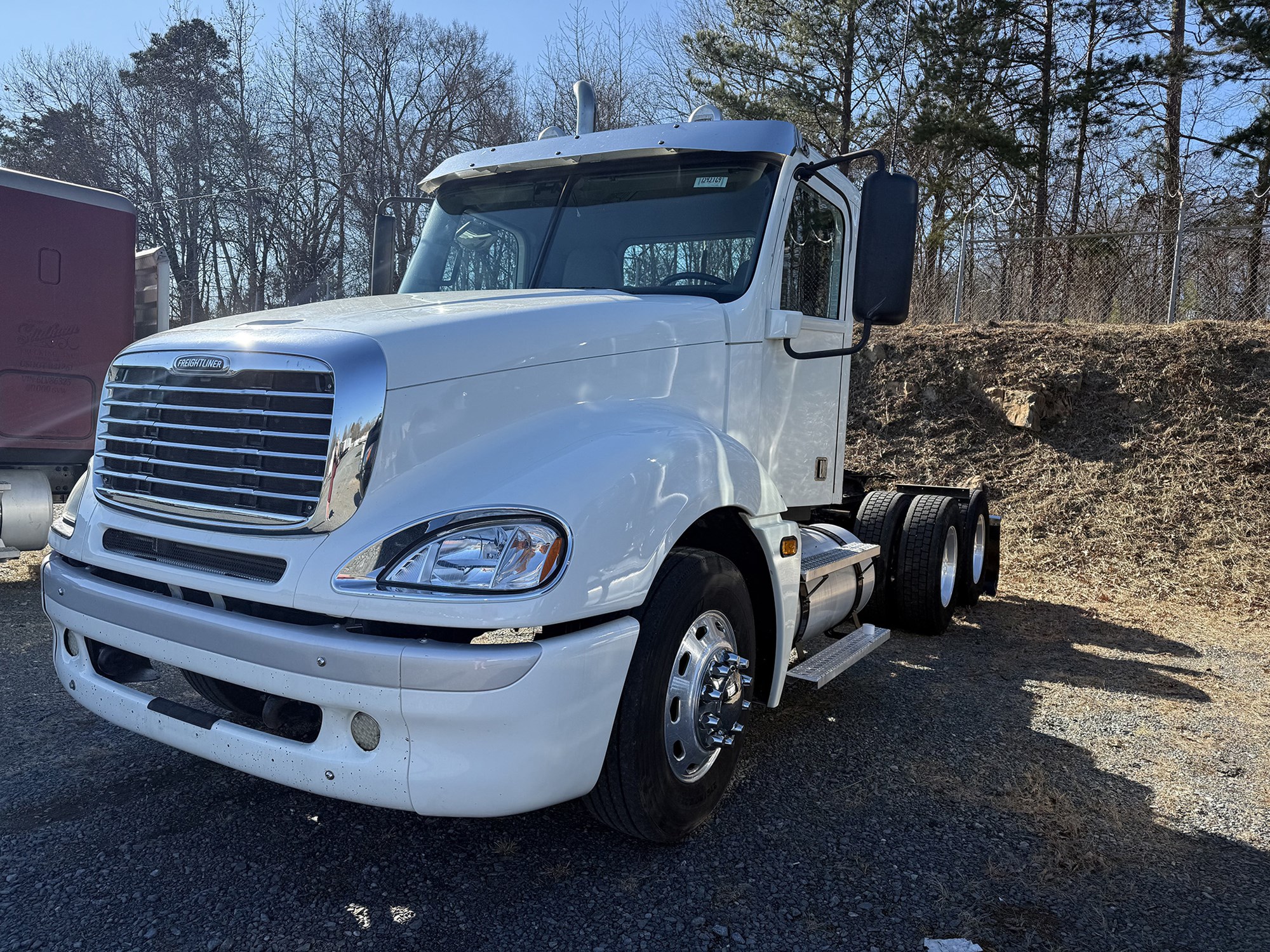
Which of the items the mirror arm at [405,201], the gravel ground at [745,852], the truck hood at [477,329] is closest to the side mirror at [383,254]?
the mirror arm at [405,201]

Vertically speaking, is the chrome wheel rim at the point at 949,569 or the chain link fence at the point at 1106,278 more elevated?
the chain link fence at the point at 1106,278

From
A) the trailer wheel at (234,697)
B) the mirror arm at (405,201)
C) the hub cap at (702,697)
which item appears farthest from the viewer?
the mirror arm at (405,201)

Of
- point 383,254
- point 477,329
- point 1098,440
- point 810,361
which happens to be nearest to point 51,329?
point 383,254

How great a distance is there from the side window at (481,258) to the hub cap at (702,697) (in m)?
1.84

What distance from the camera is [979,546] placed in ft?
24.1

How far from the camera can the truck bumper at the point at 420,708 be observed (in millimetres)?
2328

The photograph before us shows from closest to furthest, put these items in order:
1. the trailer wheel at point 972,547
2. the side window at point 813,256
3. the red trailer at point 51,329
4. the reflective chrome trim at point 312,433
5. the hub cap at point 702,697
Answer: the reflective chrome trim at point 312,433
the hub cap at point 702,697
the side window at point 813,256
the red trailer at point 51,329
the trailer wheel at point 972,547

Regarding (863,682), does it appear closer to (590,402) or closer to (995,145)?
(590,402)

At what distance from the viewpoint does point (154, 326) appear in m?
8.00

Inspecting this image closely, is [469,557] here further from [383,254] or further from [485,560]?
[383,254]

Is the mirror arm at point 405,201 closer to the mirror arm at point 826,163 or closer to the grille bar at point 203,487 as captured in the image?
the mirror arm at point 826,163

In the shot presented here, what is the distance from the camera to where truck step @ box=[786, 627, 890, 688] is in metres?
Result: 3.87

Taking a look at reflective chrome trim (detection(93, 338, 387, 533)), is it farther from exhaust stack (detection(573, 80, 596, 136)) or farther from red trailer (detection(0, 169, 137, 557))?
red trailer (detection(0, 169, 137, 557))

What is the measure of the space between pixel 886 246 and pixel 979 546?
4274mm
